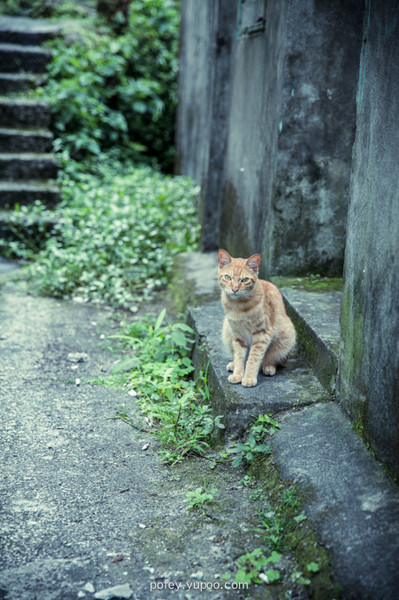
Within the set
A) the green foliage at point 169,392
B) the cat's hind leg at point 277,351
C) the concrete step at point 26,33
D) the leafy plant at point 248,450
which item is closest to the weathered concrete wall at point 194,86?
the concrete step at point 26,33

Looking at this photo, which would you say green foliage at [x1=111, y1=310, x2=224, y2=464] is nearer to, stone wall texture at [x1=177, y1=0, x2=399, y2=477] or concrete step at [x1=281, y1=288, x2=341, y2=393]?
concrete step at [x1=281, y1=288, x2=341, y2=393]

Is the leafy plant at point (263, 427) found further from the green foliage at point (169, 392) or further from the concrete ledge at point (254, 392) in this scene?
the green foliage at point (169, 392)

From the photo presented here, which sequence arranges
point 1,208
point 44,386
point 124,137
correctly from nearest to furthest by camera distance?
point 44,386 < point 1,208 < point 124,137


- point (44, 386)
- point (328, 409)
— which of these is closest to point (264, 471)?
point (328, 409)

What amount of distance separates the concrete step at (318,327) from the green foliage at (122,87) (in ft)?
19.0

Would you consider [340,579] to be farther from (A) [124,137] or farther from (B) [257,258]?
(A) [124,137]

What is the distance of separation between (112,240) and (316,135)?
8.55 ft

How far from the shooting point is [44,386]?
3.95 meters

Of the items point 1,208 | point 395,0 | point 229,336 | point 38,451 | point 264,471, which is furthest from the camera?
point 1,208

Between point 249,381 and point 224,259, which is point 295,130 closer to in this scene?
point 224,259

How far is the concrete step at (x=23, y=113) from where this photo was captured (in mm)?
8078

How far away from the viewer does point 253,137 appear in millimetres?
4664

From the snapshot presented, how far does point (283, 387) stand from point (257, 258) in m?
0.72

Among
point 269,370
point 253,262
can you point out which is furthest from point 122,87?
point 269,370
